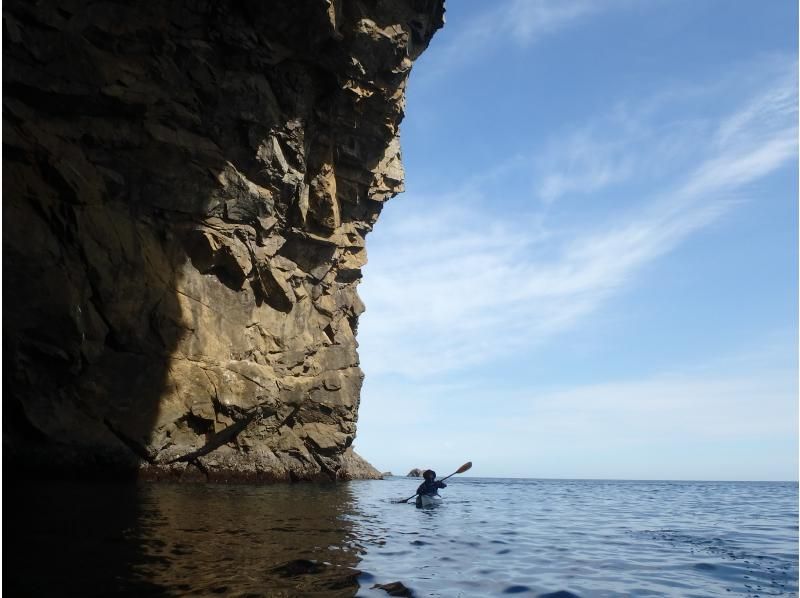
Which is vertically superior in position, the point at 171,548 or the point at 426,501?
the point at 426,501

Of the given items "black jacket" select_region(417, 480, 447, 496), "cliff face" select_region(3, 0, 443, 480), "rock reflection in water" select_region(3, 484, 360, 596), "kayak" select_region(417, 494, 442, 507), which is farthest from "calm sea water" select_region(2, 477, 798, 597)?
"cliff face" select_region(3, 0, 443, 480)

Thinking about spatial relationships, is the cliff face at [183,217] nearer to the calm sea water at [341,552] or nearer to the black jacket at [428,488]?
the calm sea water at [341,552]

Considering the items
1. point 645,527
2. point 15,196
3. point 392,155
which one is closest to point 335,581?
point 645,527

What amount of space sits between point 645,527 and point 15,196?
22.1 meters

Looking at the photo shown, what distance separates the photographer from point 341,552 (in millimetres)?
9070

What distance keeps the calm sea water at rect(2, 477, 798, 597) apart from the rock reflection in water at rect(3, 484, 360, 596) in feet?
0.08

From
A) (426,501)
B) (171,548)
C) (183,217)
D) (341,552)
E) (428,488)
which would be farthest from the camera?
(183,217)

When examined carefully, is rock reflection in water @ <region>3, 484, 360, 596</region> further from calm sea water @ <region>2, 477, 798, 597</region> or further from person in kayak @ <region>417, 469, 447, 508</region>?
person in kayak @ <region>417, 469, 447, 508</region>

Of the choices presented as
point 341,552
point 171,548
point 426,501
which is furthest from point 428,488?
point 171,548

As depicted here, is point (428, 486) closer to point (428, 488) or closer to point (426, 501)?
point (428, 488)

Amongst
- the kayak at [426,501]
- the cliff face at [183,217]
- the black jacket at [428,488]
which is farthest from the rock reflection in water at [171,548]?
the cliff face at [183,217]

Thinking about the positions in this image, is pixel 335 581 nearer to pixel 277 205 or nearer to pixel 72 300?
pixel 72 300

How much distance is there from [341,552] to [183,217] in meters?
18.7

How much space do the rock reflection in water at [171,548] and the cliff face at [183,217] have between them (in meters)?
6.16
